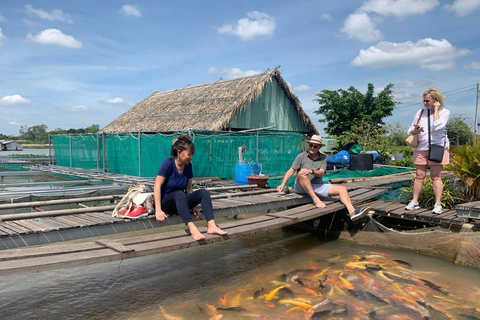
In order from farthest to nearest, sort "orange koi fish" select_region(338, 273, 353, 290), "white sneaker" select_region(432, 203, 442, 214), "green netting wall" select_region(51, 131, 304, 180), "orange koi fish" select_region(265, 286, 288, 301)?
Answer: "green netting wall" select_region(51, 131, 304, 180), "white sneaker" select_region(432, 203, 442, 214), "orange koi fish" select_region(338, 273, 353, 290), "orange koi fish" select_region(265, 286, 288, 301)

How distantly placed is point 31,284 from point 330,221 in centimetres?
600

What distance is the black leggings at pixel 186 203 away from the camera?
16.1 ft

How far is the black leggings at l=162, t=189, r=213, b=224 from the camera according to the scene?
489cm

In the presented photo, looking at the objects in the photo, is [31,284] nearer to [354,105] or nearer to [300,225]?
[300,225]

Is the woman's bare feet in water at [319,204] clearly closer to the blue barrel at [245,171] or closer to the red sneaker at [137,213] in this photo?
the red sneaker at [137,213]

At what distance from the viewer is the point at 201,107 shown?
57.2ft

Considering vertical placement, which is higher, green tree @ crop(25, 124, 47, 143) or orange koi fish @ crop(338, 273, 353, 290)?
green tree @ crop(25, 124, 47, 143)

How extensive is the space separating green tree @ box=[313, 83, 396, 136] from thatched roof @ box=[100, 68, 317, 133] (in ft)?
28.7

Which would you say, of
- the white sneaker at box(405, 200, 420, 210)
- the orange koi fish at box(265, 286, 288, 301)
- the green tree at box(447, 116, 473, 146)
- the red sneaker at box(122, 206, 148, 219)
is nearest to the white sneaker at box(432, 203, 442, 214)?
the white sneaker at box(405, 200, 420, 210)

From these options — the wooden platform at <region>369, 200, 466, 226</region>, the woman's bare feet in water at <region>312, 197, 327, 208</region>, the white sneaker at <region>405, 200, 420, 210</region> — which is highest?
the woman's bare feet in water at <region>312, 197, 327, 208</region>

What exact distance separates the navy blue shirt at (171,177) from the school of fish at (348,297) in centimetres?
161

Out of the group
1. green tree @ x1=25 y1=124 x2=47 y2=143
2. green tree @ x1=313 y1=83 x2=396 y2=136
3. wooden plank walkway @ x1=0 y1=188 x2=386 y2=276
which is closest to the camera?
wooden plank walkway @ x1=0 y1=188 x2=386 y2=276

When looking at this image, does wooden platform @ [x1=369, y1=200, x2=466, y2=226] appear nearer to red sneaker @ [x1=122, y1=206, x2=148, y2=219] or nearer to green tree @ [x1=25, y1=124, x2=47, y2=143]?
red sneaker @ [x1=122, y1=206, x2=148, y2=219]

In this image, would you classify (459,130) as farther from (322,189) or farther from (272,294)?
(272,294)
